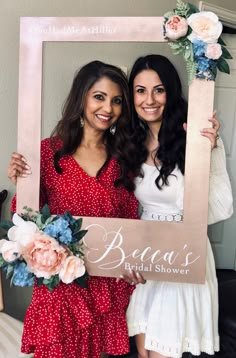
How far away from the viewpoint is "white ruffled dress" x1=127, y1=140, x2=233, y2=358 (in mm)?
1021

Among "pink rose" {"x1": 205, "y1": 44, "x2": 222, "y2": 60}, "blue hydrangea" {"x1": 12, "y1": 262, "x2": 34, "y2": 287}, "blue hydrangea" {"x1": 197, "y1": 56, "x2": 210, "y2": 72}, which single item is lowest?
"blue hydrangea" {"x1": 12, "y1": 262, "x2": 34, "y2": 287}

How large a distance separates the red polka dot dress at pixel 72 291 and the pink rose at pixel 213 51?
35cm

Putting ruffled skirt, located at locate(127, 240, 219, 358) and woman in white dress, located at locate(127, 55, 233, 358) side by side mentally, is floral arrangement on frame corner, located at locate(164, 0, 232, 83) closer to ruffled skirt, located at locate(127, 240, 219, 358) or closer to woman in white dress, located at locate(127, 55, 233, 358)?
woman in white dress, located at locate(127, 55, 233, 358)

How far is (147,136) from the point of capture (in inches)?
39.2

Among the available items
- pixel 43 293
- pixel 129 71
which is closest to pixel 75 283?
pixel 43 293

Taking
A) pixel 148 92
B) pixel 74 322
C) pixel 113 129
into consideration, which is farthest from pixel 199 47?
pixel 74 322

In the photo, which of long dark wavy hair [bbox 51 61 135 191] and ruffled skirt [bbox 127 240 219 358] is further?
ruffled skirt [bbox 127 240 219 358]

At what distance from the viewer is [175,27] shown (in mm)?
877

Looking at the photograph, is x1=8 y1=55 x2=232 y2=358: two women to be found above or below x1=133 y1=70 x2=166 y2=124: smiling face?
below

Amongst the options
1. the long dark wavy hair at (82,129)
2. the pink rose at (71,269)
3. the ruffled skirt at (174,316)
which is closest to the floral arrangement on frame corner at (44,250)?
the pink rose at (71,269)

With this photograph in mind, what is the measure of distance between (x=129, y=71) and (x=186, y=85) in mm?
143

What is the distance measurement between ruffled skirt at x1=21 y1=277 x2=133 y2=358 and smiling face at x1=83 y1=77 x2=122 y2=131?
1.40ft

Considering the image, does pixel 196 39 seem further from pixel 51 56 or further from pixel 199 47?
pixel 51 56

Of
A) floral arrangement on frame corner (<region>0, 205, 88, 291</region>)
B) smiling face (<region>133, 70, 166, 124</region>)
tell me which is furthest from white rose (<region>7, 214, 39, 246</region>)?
smiling face (<region>133, 70, 166, 124</region>)
